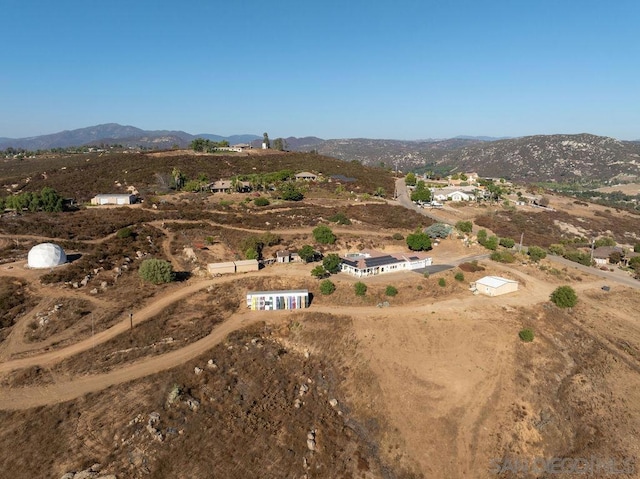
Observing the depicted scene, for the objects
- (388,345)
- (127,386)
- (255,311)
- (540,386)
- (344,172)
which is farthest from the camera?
(344,172)

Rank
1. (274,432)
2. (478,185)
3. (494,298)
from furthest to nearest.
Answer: (478,185), (494,298), (274,432)

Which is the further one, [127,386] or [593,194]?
[593,194]

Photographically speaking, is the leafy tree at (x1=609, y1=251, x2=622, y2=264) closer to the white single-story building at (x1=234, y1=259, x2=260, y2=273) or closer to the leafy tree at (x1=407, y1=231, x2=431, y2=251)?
the leafy tree at (x1=407, y1=231, x2=431, y2=251)

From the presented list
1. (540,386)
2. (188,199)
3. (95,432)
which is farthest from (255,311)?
(188,199)

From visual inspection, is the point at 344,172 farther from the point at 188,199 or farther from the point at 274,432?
the point at 274,432

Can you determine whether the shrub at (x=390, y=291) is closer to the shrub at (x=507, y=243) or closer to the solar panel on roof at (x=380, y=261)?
the solar panel on roof at (x=380, y=261)

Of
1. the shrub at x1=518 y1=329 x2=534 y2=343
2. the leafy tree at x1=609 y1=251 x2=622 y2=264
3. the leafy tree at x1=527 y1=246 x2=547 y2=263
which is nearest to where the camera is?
the shrub at x1=518 y1=329 x2=534 y2=343

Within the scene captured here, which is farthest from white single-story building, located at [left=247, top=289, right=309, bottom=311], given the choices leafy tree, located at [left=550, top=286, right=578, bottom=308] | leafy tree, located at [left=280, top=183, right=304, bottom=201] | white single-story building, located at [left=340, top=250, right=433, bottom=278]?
leafy tree, located at [left=280, top=183, right=304, bottom=201]
